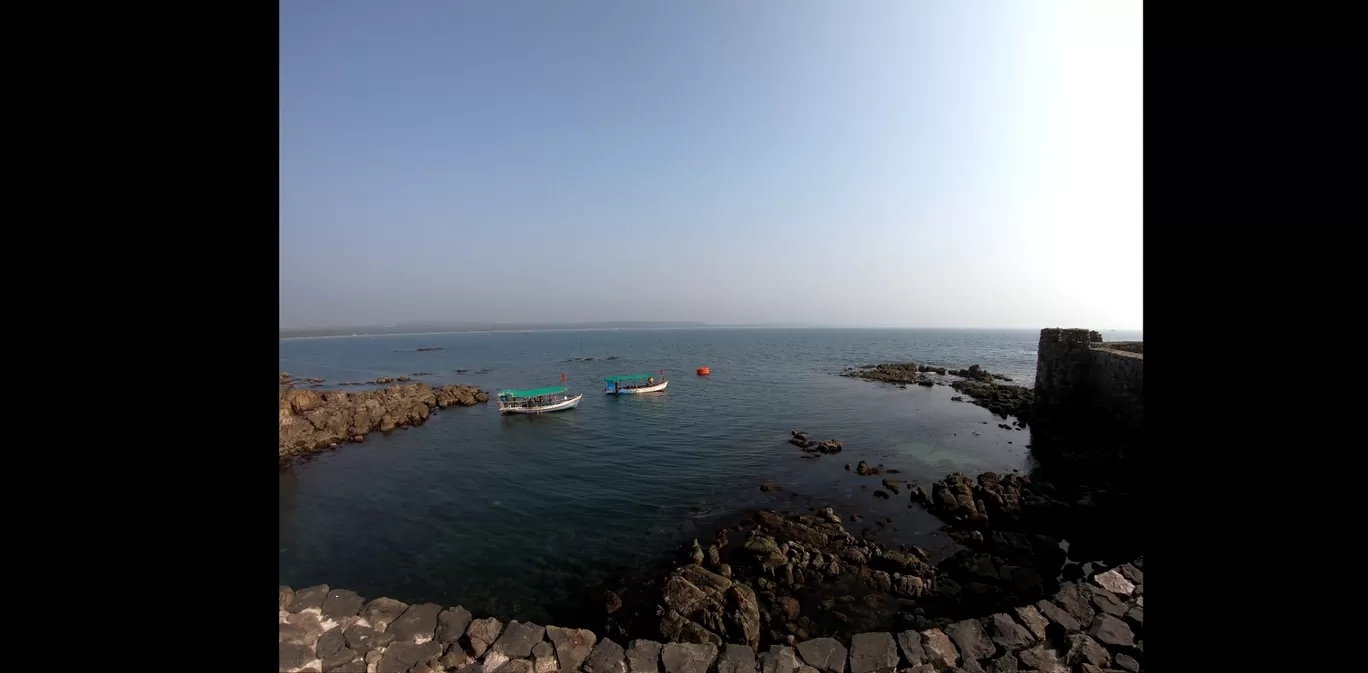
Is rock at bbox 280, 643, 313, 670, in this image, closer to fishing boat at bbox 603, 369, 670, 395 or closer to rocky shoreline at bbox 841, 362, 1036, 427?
rocky shoreline at bbox 841, 362, 1036, 427

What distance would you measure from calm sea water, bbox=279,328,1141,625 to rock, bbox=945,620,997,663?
6.13 m

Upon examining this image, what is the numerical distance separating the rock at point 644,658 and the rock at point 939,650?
345 cm

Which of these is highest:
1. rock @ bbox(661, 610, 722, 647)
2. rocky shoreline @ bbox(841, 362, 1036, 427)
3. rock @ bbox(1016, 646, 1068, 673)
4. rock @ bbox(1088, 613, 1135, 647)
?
rock @ bbox(1088, 613, 1135, 647)

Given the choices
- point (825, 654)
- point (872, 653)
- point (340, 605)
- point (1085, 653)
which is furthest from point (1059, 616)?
point (340, 605)

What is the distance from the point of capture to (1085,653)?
19.6 ft

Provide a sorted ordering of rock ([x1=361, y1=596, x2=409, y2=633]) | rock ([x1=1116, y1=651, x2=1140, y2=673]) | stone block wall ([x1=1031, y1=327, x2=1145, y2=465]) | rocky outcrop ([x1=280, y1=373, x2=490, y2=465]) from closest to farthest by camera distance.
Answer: rock ([x1=1116, y1=651, x2=1140, y2=673]) → rock ([x1=361, y1=596, x2=409, y2=633]) → stone block wall ([x1=1031, y1=327, x2=1145, y2=465]) → rocky outcrop ([x1=280, y1=373, x2=490, y2=465])

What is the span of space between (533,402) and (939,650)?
91.4 ft

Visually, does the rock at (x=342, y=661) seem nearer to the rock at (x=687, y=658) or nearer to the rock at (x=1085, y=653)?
the rock at (x=687, y=658)

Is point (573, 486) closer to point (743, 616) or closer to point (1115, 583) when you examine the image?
point (743, 616)

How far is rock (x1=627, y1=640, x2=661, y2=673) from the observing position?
596 centimetres

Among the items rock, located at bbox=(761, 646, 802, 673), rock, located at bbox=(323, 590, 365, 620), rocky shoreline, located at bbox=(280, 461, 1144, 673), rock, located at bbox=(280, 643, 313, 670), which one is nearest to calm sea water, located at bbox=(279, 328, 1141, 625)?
rocky shoreline, located at bbox=(280, 461, 1144, 673)
